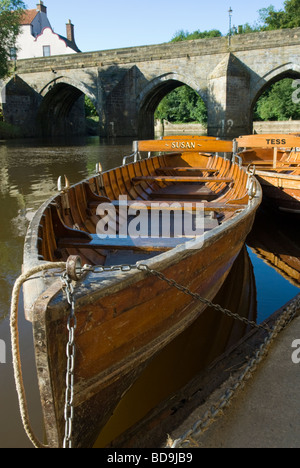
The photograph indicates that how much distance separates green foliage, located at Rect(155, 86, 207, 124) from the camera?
43.8m

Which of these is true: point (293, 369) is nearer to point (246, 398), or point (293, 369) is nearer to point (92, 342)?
point (246, 398)

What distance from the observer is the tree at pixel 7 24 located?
2711cm

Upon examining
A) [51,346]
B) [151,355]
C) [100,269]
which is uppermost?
[100,269]

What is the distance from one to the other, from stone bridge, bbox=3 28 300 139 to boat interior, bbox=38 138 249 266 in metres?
17.9

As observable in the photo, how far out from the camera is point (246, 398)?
2.46 m

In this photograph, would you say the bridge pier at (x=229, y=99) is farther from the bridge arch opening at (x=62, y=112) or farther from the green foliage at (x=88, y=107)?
the green foliage at (x=88, y=107)

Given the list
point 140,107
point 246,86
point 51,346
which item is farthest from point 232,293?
point 140,107

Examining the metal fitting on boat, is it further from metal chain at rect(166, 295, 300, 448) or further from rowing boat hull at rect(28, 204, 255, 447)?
metal chain at rect(166, 295, 300, 448)

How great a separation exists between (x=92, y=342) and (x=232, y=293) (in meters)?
2.89

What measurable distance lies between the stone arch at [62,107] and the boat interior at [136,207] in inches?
986

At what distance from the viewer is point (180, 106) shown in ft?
150

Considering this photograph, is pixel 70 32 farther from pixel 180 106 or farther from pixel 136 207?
pixel 136 207

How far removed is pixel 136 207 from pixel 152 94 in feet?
89.3

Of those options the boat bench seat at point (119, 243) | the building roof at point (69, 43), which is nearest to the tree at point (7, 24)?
the building roof at point (69, 43)
